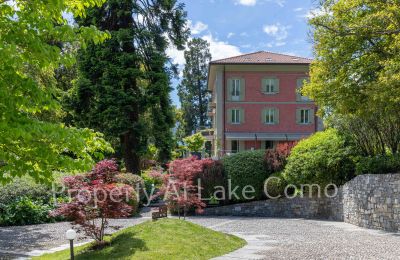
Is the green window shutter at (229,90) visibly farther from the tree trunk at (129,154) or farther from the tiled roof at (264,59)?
the tree trunk at (129,154)

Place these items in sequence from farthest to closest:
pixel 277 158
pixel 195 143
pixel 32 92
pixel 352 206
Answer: pixel 195 143 < pixel 277 158 < pixel 352 206 < pixel 32 92

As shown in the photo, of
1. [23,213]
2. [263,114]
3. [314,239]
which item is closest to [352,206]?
[314,239]

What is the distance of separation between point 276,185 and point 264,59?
23569mm

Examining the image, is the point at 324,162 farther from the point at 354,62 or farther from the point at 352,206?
the point at 354,62

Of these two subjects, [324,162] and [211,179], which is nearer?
[324,162]

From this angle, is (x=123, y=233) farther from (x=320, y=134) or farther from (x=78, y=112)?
(x=78, y=112)

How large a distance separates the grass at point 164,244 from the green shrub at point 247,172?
7.62 m

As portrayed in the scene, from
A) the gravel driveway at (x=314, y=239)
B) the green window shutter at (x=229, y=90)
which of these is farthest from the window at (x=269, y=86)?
the gravel driveway at (x=314, y=239)

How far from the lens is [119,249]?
9.32 metres

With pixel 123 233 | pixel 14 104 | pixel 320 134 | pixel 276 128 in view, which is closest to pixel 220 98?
pixel 276 128

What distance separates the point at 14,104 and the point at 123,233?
6377 mm

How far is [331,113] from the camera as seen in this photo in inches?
661

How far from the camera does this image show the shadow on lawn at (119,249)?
354 inches

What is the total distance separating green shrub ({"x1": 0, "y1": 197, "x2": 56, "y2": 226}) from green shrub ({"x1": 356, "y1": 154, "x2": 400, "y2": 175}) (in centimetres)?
1094
